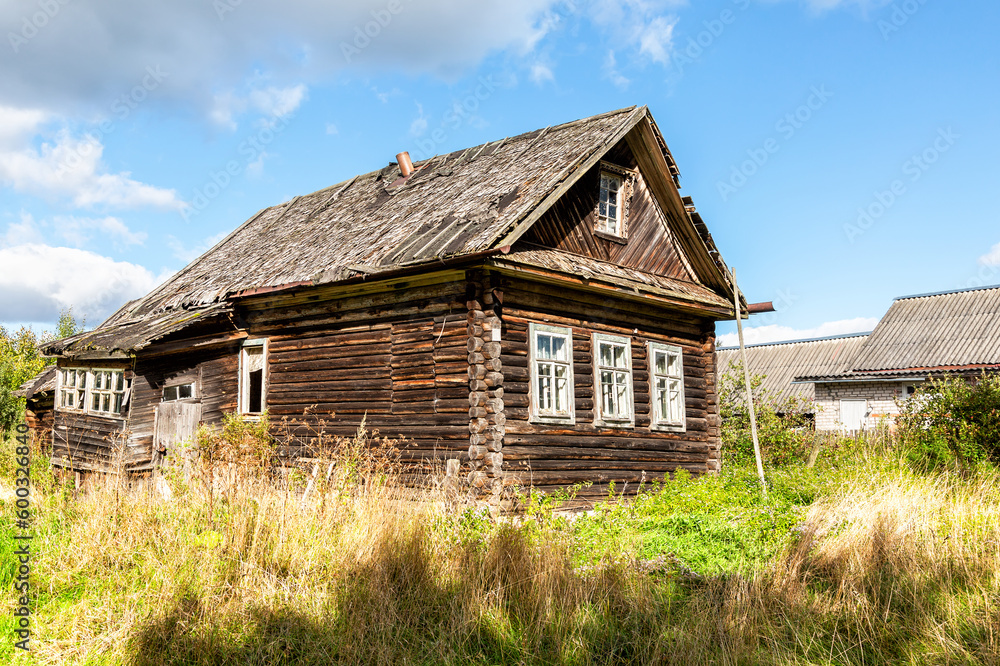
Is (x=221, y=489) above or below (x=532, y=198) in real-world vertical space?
below

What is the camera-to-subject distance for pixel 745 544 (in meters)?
8.34

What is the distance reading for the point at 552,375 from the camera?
39.1 feet

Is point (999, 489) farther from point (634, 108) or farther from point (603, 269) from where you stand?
point (634, 108)

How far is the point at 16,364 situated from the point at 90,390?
12.7 meters

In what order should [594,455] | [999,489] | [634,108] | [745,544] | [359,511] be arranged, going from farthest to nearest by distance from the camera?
[634,108] < [594,455] < [999,489] < [745,544] < [359,511]

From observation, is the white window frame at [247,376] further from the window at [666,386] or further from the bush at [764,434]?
the bush at [764,434]

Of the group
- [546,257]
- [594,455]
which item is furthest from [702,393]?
[546,257]

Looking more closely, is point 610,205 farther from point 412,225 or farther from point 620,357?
point 412,225

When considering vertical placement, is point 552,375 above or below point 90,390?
below

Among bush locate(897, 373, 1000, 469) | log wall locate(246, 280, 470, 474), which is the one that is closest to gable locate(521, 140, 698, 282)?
log wall locate(246, 280, 470, 474)

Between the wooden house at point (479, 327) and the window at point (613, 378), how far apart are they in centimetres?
4

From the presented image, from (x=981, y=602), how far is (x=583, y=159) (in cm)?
806

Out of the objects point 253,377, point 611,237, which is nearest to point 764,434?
point 611,237

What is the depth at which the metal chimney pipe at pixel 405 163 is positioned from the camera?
54.4ft
